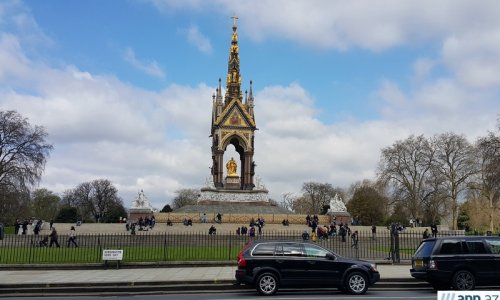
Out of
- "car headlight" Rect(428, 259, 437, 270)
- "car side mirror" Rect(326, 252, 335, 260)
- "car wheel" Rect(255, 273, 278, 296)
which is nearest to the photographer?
"car wheel" Rect(255, 273, 278, 296)

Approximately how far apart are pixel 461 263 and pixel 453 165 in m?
56.6

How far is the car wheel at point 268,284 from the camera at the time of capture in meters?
14.1

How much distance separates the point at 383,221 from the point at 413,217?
11881 mm

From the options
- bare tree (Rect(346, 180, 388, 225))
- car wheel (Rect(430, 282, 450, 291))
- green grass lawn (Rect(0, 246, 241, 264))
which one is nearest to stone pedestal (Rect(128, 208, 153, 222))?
green grass lawn (Rect(0, 246, 241, 264))

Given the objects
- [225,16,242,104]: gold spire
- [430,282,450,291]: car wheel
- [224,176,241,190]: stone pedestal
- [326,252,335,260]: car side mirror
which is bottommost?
[430,282,450,291]: car wheel

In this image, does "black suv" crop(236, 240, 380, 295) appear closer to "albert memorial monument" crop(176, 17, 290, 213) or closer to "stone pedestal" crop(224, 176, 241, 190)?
"albert memorial monument" crop(176, 17, 290, 213)

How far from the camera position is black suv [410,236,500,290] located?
14.3 meters

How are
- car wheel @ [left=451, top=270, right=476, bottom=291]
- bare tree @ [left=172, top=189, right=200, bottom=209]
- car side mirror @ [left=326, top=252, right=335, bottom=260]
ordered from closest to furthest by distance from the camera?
car wheel @ [left=451, top=270, right=476, bottom=291], car side mirror @ [left=326, top=252, right=335, bottom=260], bare tree @ [left=172, top=189, right=200, bottom=209]

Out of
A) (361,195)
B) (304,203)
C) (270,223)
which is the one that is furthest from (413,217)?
(304,203)

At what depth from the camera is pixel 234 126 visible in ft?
220

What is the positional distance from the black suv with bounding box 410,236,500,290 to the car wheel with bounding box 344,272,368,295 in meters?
1.71

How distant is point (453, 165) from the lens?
220 ft

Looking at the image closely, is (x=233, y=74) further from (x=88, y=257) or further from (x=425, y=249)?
(x=425, y=249)

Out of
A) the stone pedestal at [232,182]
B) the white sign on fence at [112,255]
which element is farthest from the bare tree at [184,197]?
the white sign on fence at [112,255]
